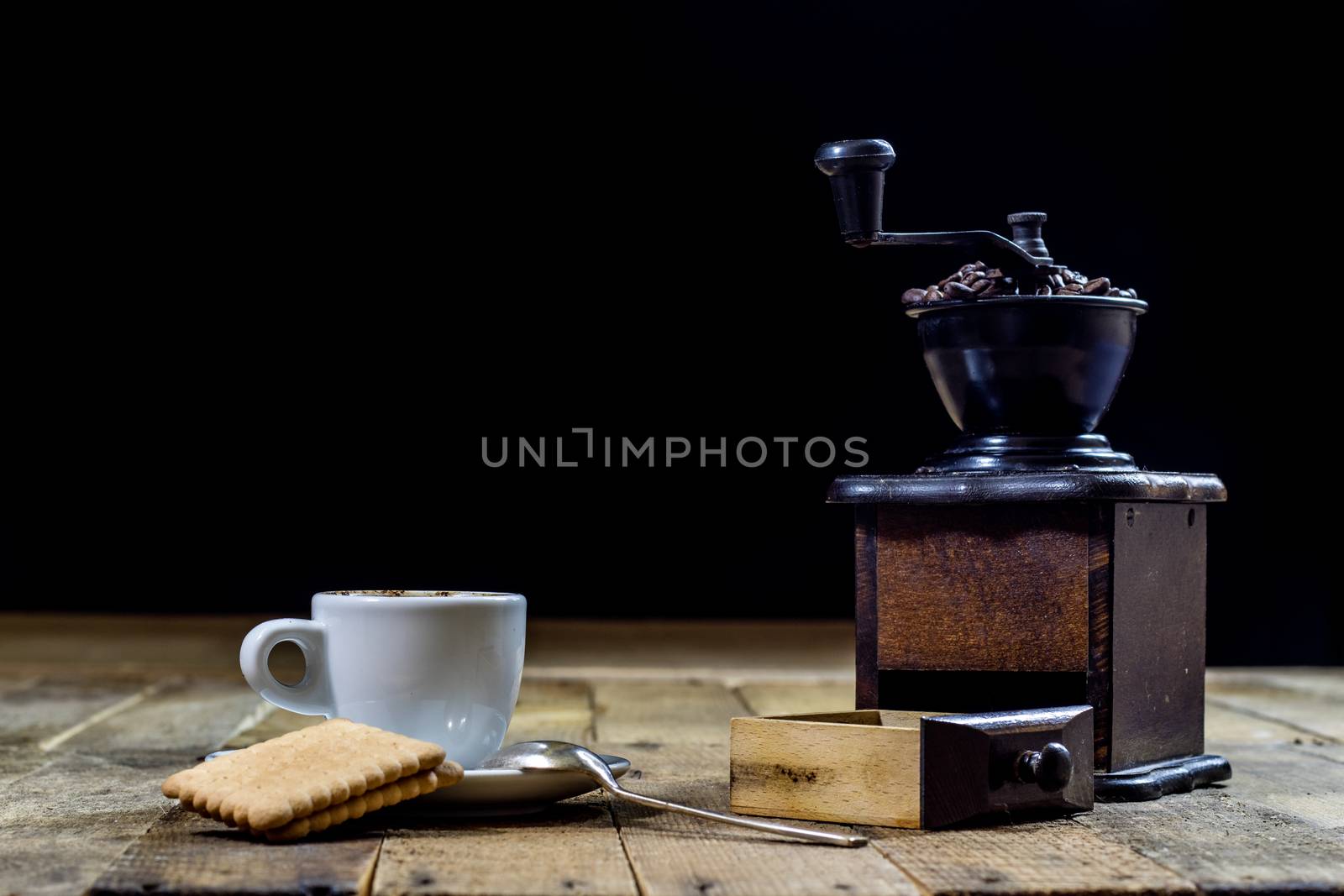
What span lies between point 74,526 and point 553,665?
1369 mm

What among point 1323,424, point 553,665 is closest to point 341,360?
point 553,665

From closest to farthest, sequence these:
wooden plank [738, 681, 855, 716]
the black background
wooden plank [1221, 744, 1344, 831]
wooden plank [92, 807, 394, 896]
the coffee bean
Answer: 1. wooden plank [92, 807, 394, 896]
2. wooden plank [1221, 744, 1344, 831]
3. the coffee bean
4. wooden plank [738, 681, 855, 716]
5. the black background

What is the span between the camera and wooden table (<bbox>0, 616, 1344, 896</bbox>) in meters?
0.89

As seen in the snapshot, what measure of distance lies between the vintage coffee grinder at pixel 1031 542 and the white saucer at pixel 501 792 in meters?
0.33

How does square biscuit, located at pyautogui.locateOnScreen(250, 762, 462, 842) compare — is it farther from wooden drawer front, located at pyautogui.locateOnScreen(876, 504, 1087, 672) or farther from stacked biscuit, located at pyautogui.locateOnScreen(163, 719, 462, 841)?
wooden drawer front, located at pyautogui.locateOnScreen(876, 504, 1087, 672)

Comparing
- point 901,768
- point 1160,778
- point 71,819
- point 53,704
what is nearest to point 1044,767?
point 901,768

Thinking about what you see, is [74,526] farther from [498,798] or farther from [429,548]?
[498,798]

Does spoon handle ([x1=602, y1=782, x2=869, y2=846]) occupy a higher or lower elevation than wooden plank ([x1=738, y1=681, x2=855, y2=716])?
higher

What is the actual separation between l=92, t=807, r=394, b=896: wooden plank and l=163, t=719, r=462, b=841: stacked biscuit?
0.02 metres

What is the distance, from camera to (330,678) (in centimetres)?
111

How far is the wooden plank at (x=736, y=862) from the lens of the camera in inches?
34.4

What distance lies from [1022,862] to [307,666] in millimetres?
523

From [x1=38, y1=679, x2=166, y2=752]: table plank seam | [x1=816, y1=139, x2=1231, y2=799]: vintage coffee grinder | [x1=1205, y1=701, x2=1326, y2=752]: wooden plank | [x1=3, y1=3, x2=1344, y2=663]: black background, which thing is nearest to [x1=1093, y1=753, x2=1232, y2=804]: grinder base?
[x1=816, y1=139, x2=1231, y2=799]: vintage coffee grinder

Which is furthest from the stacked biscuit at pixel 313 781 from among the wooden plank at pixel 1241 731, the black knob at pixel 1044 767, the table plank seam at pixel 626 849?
the wooden plank at pixel 1241 731
